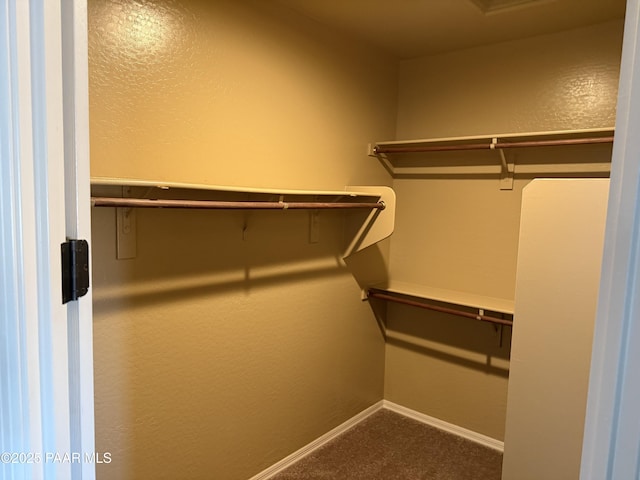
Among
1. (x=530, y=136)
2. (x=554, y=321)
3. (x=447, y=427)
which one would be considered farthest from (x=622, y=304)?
(x=447, y=427)

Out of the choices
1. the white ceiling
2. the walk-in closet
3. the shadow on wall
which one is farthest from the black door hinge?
the shadow on wall

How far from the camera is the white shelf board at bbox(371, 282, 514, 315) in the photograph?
2469 millimetres

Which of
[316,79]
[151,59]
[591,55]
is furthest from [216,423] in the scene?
[591,55]

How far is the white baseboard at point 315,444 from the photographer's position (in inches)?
91.0

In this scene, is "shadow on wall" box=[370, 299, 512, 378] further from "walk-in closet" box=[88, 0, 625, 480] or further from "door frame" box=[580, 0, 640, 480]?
"door frame" box=[580, 0, 640, 480]

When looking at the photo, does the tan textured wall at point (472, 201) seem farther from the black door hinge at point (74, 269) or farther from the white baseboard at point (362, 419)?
the black door hinge at point (74, 269)

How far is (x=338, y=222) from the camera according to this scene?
2.60 meters

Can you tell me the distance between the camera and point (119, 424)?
1660 mm

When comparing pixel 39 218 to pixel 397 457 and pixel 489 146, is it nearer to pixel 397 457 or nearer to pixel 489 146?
pixel 489 146

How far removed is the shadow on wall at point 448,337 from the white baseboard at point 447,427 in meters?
0.42

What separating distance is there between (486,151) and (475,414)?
66.3 inches

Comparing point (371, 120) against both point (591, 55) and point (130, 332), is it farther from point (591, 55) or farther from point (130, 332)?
point (130, 332)

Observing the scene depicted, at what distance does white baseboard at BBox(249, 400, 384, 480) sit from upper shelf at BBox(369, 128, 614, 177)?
66.9 inches

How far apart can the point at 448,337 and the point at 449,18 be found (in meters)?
1.93
